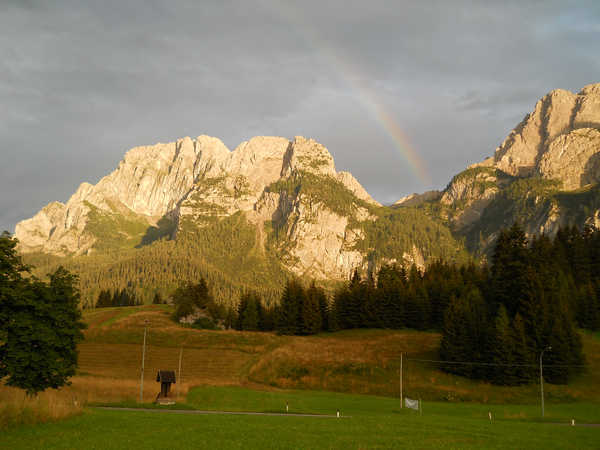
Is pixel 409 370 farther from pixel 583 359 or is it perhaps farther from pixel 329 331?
pixel 329 331

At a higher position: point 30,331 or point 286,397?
point 30,331

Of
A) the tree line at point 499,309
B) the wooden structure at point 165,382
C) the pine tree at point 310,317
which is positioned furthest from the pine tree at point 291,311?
the wooden structure at point 165,382

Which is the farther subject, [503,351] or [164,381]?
[503,351]

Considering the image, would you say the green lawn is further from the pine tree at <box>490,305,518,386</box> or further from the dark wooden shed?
the pine tree at <box>490,305,518,386</box>

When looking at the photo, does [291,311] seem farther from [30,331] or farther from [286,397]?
[30,331]

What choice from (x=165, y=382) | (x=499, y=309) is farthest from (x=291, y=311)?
(x=165, y=382)

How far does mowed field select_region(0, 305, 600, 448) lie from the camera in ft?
70.6

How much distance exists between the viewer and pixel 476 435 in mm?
26078

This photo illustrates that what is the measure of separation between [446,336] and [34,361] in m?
59.7

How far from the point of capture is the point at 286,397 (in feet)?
191

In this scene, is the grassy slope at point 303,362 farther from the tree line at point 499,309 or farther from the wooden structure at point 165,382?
the wooden structure at point 165,382

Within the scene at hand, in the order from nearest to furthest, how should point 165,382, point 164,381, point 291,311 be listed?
point 164,381 < point 165,382 < point 291,311

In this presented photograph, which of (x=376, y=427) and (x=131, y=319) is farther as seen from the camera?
(x=131, y=319)

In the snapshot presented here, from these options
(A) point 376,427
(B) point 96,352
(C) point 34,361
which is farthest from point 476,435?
(B) point 96,352
